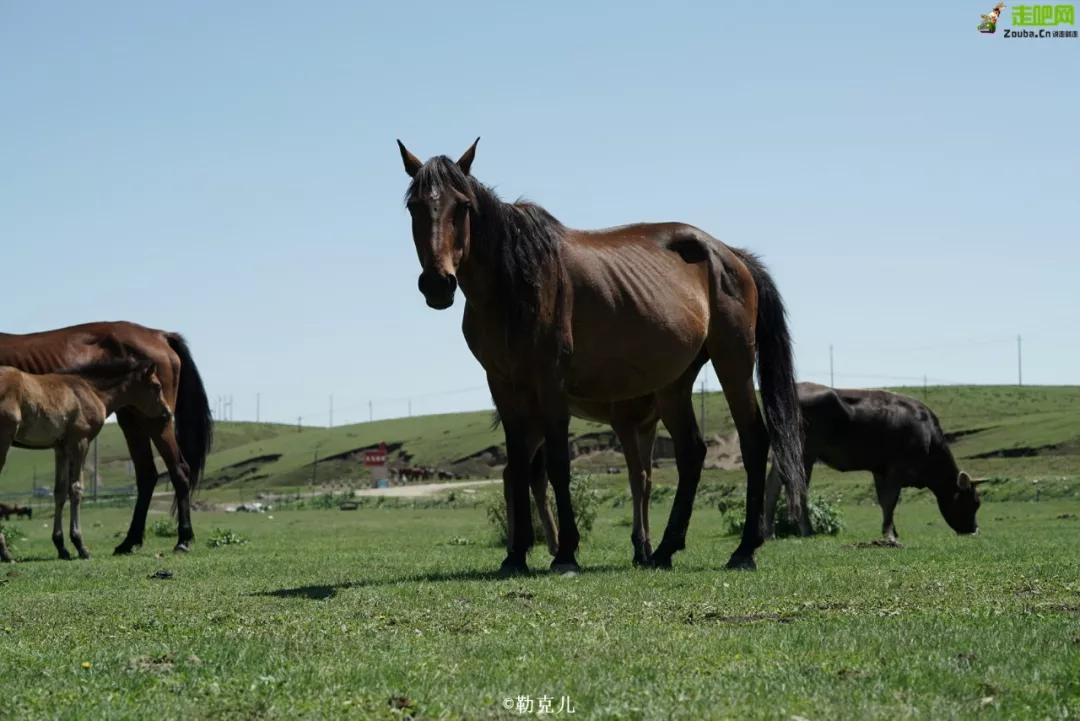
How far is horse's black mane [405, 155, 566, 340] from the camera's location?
38.1 ft

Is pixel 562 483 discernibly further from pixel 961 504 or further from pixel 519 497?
pixel 961 504

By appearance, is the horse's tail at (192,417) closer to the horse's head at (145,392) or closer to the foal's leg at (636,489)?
the horse's head at (145,392)

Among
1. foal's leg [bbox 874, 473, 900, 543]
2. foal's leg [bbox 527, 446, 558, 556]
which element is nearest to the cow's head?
foal's leg [bbox 874, 473, 900, 543]

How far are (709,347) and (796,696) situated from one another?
26.1 feet

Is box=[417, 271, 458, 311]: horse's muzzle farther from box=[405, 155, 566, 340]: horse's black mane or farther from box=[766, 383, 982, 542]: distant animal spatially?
box=[766, 383, 982, 542]: distant animal

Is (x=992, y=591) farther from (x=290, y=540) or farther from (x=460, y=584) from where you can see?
(x=290, y=540)

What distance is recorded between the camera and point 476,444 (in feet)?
339

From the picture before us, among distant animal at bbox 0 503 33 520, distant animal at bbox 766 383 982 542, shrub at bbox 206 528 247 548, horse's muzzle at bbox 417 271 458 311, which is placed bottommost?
distant animal at bbox 0 503 33 520

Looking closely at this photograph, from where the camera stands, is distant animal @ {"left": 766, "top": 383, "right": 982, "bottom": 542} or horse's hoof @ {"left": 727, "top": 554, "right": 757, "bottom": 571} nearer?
horse's hoof @ {"left": 727, "top": 554, "right": 757, "bottom": 571}

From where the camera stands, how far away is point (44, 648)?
7.62 metres

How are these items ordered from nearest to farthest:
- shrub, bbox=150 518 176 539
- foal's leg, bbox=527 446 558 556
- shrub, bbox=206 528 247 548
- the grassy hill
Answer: foal's leg, bbox=527 446 558 556 → shrub, bbox=206 528 247 548 → shrub, bbox=150 518 176 539 → the grassy hill

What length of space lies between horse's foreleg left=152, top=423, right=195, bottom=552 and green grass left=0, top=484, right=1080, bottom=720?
4.69 meters

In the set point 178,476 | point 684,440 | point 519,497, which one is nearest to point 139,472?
point 178,476

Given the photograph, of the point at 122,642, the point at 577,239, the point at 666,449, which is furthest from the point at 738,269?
the point at 666,449
